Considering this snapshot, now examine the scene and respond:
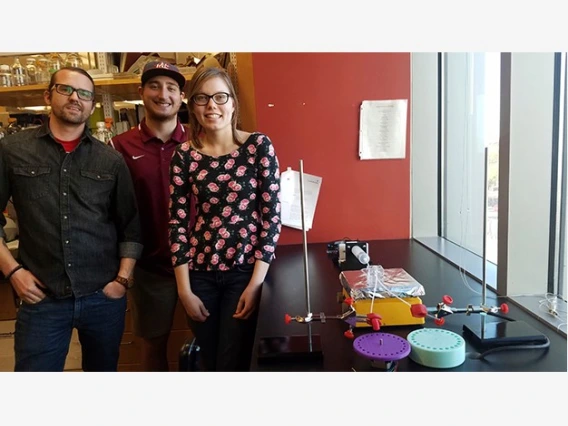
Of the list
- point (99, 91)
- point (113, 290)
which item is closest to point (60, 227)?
point (113, 290)

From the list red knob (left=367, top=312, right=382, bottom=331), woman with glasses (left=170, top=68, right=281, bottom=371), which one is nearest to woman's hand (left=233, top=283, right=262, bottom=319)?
woman with glasses (left=170, top=68, right=281, bottom=371)

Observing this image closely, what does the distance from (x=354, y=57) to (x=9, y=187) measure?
1.36 metres

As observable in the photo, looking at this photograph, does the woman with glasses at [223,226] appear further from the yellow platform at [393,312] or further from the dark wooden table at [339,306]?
the yellow platform at [393,312]

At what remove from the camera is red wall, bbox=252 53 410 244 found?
1782 mm

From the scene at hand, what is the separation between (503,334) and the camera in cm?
89

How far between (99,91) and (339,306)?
1.88m

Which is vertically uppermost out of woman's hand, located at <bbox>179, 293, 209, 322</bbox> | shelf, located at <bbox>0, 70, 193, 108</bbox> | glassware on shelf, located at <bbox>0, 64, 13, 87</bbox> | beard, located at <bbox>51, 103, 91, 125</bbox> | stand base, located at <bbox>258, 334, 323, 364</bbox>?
glassware on shelf, located at <bbox>0, 64, 13, 87</bbox>

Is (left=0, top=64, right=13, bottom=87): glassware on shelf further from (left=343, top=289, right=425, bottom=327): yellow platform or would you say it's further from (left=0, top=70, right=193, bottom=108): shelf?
(left=343, top=289, right=425, bottom=327): yellow platform

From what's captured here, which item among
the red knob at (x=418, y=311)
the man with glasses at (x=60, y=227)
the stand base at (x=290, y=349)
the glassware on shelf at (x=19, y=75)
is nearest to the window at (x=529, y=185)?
the red knob at (x=418, y=311)

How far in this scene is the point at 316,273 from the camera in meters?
1.48

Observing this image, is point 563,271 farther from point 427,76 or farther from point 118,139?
point 118,139

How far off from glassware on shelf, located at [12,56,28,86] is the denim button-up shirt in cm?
112

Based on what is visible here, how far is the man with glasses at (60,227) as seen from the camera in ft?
4.65

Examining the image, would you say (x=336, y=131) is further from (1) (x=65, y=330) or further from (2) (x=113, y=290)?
(1) (x=65, y=330)
